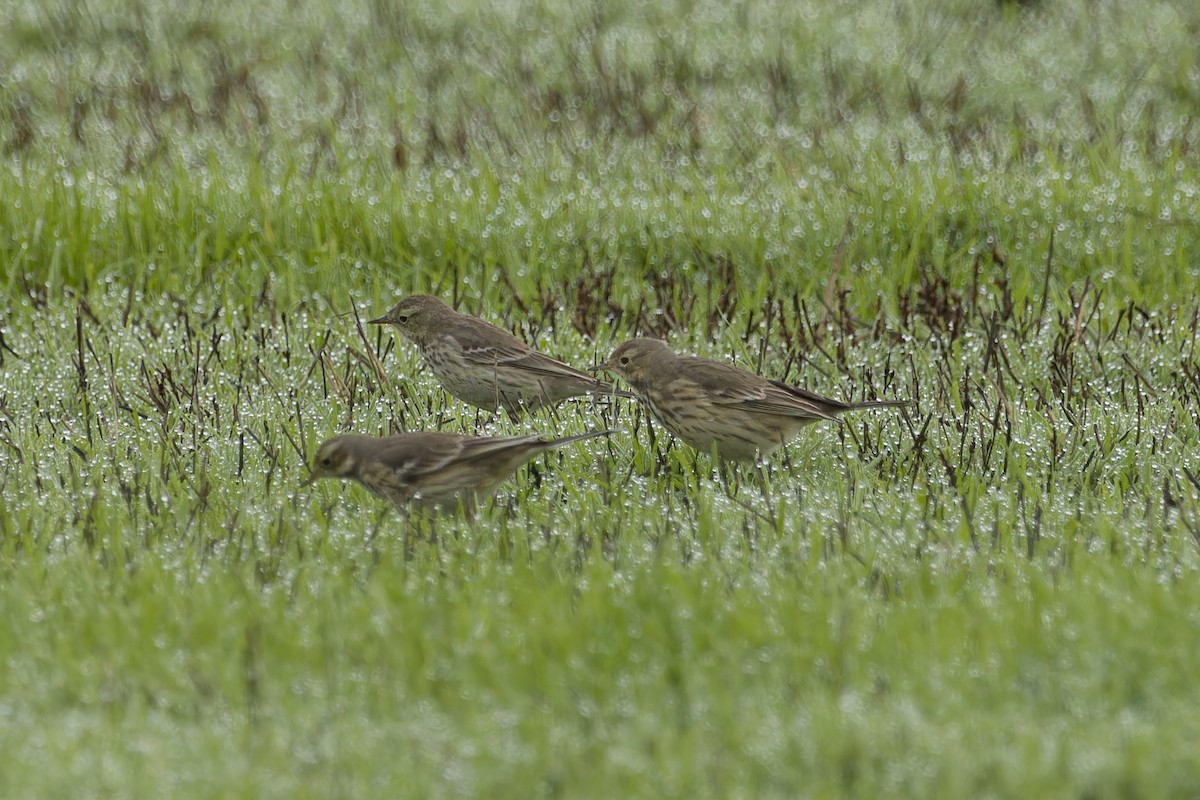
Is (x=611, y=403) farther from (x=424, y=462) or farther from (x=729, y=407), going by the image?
(x=424, y=462)

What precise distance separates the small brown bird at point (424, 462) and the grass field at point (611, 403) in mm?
161

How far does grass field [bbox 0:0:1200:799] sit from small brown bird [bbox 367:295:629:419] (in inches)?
7.3

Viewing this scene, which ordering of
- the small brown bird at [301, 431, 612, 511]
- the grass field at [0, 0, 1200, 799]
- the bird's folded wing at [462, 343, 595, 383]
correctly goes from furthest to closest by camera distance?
the bird's folded wing at [462, 343, 595, 383] → the small brown bird at [301, 431, 612, 511] → the grass field at [0, 0, 1200, 799]

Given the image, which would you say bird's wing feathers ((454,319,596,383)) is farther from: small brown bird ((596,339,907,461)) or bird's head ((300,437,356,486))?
bird's head ((300,437,356,486))

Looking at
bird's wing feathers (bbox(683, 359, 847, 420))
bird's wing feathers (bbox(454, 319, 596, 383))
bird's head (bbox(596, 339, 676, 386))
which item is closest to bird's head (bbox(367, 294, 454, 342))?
bird's wing feathers (bbox(454, 319, 596, 383))

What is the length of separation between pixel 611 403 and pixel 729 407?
3.78 ft

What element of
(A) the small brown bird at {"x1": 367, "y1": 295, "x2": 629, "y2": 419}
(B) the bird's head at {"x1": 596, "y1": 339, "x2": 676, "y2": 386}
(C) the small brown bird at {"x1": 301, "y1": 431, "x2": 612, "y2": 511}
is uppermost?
(C) the small brown bird at {"x1": 301, "y1": 431, "x2": 612, "y2": 511}

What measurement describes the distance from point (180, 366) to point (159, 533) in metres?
2.51

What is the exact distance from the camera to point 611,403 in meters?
7.58

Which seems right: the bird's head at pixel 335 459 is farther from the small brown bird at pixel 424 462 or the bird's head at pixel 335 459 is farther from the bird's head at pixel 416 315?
the bird's head at pixel 416 315

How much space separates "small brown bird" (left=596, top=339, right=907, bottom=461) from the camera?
257 inches

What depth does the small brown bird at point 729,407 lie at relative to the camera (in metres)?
6.52

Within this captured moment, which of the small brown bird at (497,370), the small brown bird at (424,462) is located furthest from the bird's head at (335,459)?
the small brown bird at (497,370)

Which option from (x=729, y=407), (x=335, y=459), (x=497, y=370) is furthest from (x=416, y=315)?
(x=335, y=459)
